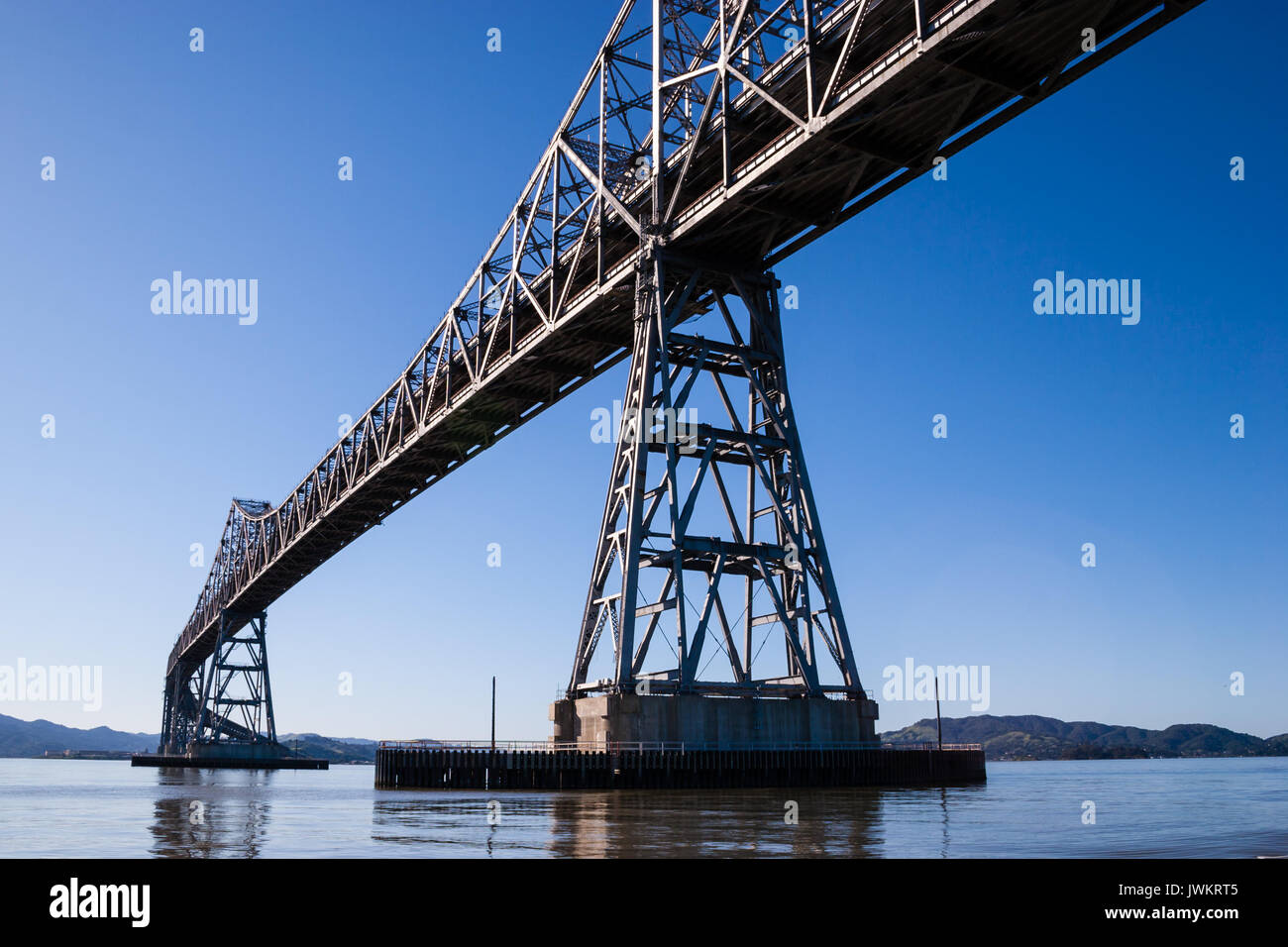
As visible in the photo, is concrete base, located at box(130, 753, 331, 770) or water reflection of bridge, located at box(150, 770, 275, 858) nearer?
water reflection of bridge, located at box(150, 770, 275, 858)

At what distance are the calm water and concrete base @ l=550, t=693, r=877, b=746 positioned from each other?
196 cm

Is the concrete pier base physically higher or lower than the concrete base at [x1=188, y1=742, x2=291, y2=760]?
higher

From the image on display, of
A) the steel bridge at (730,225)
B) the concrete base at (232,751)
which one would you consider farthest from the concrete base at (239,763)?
the steel bridge at (730,225)

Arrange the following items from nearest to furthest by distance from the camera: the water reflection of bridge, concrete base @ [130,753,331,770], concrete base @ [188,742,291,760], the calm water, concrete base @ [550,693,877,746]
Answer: the calm water, the water reflection of bridge, concrete base @ [550,693,877,746], concrete base @ [130,753,331,770], concrete base @ [188,742,291,760]

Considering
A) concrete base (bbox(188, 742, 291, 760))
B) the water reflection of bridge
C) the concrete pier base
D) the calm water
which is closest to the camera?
the calm water

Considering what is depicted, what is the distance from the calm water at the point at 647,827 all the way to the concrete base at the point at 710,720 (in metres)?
1.96

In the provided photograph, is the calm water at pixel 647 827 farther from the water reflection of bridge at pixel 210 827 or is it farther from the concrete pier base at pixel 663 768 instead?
the concrete pier base at pixel 663 768

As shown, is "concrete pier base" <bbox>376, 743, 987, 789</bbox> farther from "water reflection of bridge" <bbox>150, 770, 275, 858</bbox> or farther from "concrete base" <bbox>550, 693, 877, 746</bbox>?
"water reflection of bridge" <bbox>150, 770, 275, 858</bbox>

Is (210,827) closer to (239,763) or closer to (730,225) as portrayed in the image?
(730,225)

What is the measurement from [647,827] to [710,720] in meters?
14.1

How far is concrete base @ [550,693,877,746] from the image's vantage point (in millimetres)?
31469

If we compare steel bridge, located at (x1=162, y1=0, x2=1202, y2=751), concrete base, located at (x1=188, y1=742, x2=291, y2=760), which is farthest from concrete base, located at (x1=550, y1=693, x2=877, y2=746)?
concrete base, located at (x1=188, y1=742, x2=291, y2=760)
